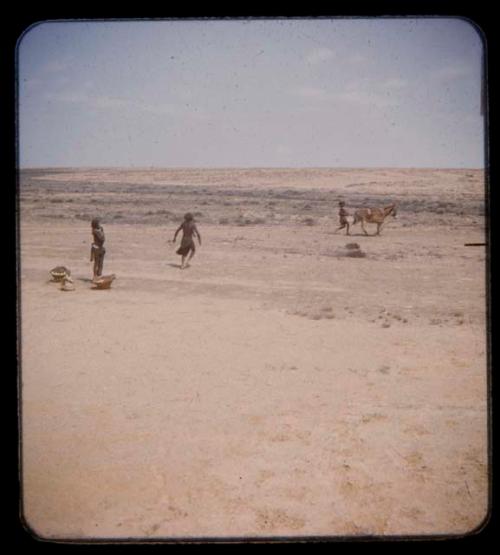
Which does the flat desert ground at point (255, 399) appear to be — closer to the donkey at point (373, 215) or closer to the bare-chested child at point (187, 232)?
the bare-chested child at point (187, 232)

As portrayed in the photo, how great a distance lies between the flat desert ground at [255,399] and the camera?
3.52m

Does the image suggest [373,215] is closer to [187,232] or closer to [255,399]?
[187,232]

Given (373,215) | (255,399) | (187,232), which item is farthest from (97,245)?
(373,215)

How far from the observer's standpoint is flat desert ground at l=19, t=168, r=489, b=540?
11.6 feet

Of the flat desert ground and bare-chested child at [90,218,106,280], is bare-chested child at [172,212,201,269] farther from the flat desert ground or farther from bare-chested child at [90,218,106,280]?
bare-chested child at [90,218,106,280]

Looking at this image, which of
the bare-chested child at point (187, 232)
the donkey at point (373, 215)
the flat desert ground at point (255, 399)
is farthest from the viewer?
the donkey at point (373, 215)

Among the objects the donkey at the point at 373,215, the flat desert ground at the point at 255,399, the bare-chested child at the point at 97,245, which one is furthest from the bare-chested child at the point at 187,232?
A: the donkey at the point at 373,215

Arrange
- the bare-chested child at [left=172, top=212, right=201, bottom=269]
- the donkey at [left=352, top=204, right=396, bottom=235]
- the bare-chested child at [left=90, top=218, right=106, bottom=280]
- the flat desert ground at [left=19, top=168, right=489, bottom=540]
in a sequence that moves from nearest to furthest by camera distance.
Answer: the flat desert ground at [left=19, top=168, right=489, bottom=540], the bare-chested child at [left=90, top=218, right=106, bottom=280], the bare-chested child at [left=172, top=212, right=201, bottom=269], the donkey at [left=352, top=204, right=396, bottom=235]

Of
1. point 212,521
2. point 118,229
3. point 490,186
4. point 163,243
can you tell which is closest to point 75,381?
point 212,521

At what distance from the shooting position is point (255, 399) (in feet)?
17.0

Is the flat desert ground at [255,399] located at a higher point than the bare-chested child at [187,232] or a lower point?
lower

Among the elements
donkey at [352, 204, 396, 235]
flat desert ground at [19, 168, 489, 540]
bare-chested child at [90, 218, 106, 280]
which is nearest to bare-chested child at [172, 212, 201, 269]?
flat desert ground at [19, 168, 489, 540]

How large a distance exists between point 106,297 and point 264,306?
3.00 meters

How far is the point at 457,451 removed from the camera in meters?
4.22
